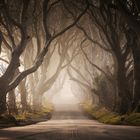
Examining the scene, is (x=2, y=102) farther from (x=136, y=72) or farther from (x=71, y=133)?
(x=71, y=133)

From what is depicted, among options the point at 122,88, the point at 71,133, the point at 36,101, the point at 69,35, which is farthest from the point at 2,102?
the point at 36,101

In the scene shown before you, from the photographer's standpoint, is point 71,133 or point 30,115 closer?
point 71,133

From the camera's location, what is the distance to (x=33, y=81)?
4822 cm

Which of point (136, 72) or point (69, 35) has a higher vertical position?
point (69, 35)

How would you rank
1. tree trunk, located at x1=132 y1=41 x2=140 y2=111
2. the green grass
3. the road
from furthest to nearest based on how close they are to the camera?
the green grass < tree trunk, located at x1=132 y1=41 x2=140 y2=111 < the road

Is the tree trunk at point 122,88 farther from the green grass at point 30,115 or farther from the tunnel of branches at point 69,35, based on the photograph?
the green grass at point 30,115

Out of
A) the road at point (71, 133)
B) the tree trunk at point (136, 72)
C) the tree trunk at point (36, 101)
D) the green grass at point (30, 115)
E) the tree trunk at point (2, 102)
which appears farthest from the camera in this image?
the tree trunk at point (36, 101)

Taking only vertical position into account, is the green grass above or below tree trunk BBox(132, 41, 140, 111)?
below

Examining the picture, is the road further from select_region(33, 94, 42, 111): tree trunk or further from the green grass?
select_region(33, 94, 42, 111): tree trunk

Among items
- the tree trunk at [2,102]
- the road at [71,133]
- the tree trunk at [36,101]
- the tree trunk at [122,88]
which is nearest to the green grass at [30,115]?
the tree trunk at [2,102]

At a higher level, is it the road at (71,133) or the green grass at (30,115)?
the green grass at (30,115)

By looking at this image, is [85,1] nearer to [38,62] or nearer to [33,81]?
[38,62]

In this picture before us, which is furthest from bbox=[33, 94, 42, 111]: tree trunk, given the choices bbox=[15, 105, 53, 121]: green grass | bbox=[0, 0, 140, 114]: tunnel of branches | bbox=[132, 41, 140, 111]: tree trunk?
bbox=[132, 41, 140, 111]: tree trunk

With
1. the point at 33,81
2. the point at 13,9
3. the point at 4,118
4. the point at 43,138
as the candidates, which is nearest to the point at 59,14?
the point at 13,9
